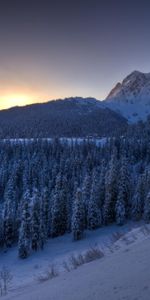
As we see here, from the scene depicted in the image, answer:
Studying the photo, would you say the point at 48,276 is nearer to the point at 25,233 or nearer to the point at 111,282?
the point at 111,282

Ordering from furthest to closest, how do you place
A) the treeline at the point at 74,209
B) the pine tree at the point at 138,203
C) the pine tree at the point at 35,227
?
the pine tree at the point at 138,203
the treeline at the point at 74,209
the pine tree at the point at 35,227

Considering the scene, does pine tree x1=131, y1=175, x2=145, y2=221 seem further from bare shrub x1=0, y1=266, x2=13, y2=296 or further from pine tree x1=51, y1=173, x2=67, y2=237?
bare shrub x1=0, y1=266, x2=13, y2=296

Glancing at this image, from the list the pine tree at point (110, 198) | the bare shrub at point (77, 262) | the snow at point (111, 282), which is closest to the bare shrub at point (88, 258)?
the bare shrub at point (77, 262)

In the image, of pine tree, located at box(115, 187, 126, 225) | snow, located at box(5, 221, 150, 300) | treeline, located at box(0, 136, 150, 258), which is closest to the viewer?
snow, located at box(5, 221, 150, 300)

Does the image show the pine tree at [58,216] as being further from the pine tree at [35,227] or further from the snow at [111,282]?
the snow at [111,282]

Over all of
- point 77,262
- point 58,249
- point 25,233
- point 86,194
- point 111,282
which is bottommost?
point 58,249

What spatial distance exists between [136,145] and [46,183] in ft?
198

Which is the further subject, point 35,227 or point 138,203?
point 138,203

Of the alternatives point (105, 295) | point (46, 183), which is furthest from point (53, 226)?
point (105, 295)

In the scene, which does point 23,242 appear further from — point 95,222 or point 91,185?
point 91,185

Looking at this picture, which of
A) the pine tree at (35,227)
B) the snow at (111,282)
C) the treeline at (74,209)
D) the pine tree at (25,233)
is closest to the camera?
the snow at (111,282)

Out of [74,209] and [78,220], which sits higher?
[74,209]

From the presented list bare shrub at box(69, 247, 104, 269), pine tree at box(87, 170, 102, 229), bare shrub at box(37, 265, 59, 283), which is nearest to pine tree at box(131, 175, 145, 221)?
pine tree at box(87, 170, 102, 229)

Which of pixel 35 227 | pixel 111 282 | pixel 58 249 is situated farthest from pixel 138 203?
pixel 111 282
